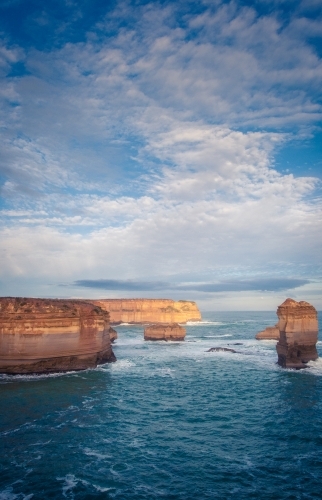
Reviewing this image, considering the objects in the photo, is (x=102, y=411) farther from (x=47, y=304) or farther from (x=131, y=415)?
(x=47, y=304)

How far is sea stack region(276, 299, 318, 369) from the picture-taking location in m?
33.6

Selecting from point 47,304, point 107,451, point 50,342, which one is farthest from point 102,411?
point 47,304

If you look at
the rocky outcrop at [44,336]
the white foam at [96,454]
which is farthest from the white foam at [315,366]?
the white foam at [96,454]

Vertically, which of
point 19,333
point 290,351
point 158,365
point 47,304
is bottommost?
point 158,365

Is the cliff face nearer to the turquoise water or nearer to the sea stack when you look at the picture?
the sea stack

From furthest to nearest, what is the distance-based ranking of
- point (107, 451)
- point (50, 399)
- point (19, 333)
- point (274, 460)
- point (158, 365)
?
point (158, 365), point (19, 333), point (50, 399), point (107, 451), point (274, 460)

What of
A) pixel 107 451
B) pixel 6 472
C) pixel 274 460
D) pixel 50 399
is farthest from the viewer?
pixel 50 399

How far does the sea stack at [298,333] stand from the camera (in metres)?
33.6

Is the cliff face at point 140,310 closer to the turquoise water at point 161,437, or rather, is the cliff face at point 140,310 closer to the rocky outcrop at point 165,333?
the rocky outcrop at point 165,333

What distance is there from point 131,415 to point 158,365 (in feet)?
60.8

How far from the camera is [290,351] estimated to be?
111 ft

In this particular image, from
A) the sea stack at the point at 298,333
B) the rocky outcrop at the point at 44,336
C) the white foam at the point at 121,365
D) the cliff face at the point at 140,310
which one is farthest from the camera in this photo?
the cliff face at the point at 140,310

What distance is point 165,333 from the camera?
6869 centimetres

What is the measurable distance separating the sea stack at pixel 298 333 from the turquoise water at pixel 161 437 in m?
3.19
